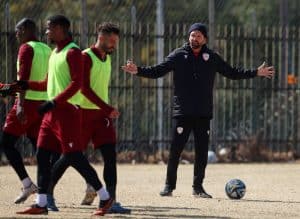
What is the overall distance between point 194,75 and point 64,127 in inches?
119

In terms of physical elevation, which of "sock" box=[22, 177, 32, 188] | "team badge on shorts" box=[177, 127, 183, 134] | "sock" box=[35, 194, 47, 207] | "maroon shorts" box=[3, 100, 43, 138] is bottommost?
"sock" box=[35, 194, 47, 207]

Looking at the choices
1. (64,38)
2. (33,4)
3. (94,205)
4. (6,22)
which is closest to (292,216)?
(94,205)

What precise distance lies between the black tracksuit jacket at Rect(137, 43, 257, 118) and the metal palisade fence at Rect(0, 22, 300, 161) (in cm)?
551

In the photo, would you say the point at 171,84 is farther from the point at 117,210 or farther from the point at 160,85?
the point at 117,210

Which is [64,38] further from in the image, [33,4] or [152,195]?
[33,4]

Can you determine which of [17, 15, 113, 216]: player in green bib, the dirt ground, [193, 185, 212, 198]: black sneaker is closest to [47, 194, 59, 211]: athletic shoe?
the dirt ground

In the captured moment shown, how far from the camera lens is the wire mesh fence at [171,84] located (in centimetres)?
1719

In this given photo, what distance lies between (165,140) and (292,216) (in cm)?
837

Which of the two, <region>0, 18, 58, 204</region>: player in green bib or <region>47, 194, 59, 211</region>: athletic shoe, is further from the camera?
<region>0, 18, 58, 204</region>: player in green bib

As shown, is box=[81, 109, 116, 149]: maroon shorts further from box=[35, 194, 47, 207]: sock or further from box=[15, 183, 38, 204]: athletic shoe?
box=[15, 183, 38, 204]: athletic shoe

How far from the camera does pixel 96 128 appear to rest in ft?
30.8

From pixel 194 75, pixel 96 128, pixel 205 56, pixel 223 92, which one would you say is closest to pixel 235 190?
pixel 194 75

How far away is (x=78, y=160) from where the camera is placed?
29.0 feet

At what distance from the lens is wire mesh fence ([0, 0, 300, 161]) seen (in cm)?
1719
